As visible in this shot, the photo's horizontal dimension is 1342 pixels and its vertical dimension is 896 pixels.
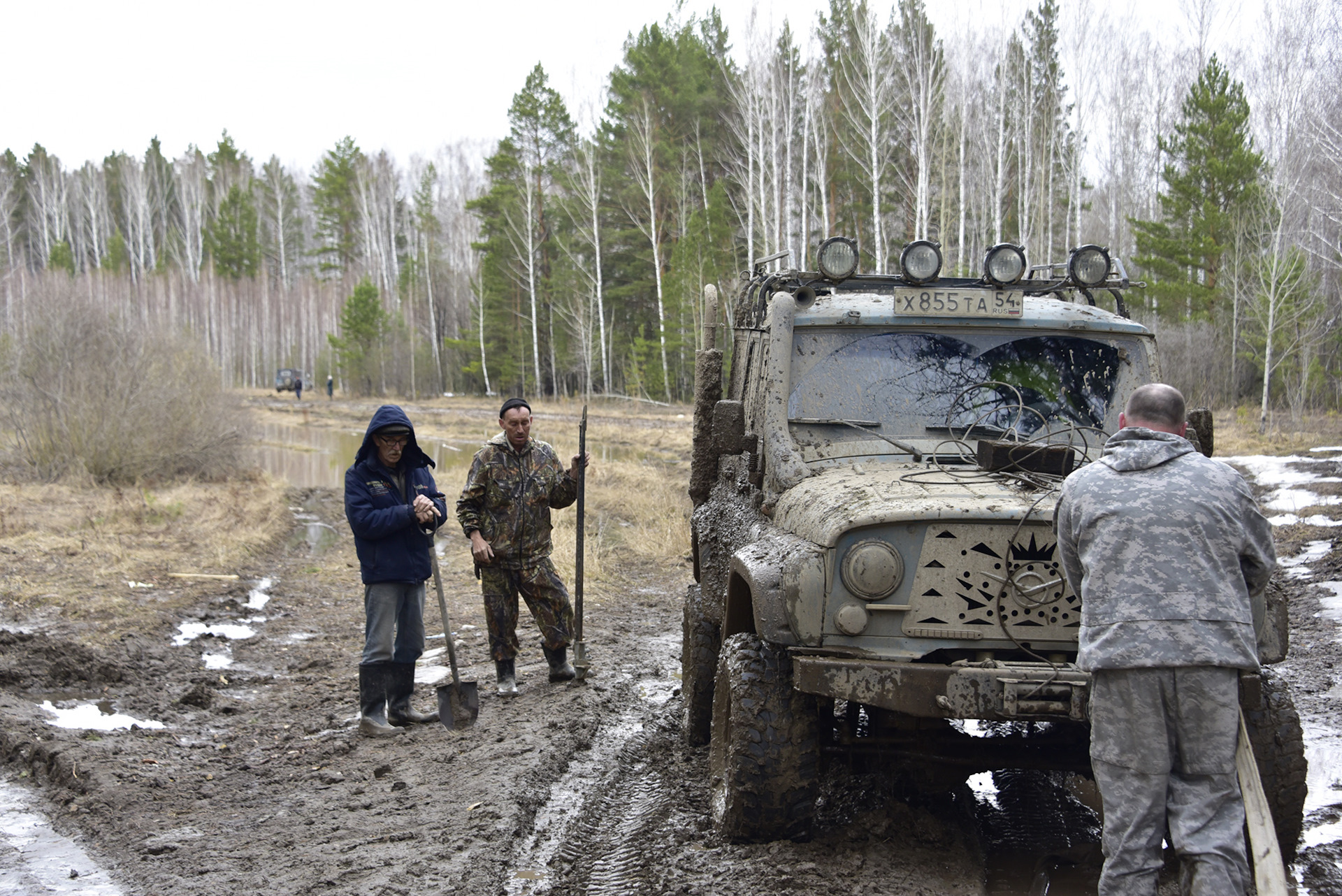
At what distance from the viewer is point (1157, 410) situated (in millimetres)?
3402

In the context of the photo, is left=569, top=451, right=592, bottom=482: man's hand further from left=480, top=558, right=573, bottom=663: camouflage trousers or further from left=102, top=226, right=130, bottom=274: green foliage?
left=102, top=226, right=130, bottom=274: green foliage

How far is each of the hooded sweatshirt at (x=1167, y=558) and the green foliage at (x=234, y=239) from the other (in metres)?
73.4

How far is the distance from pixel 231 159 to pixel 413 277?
1146 inches

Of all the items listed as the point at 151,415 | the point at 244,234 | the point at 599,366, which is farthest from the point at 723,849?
the point at 244,234

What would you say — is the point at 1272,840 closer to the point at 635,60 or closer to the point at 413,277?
the point at 635,60

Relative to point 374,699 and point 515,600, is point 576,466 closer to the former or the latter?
point 515,600

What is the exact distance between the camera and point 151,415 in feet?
59.2

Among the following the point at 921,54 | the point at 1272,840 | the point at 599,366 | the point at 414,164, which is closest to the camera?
the point at 1272,840

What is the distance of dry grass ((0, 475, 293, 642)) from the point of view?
9445 millimetres

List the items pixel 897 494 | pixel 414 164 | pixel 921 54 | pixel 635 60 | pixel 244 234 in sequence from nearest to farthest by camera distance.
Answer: pixel 897 494, pixel 921 54, pixel 635 60, pixel 244 234, pixel 414 164

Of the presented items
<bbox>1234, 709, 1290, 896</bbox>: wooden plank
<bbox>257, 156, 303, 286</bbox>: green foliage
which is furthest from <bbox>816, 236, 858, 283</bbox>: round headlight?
<bbox>257, 156, 303, 286</bbox>: green foliage

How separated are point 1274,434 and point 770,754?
21.3 meters

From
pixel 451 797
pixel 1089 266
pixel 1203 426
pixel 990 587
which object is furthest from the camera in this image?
pixel 1089 266

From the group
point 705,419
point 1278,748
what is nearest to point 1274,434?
point 705,419
